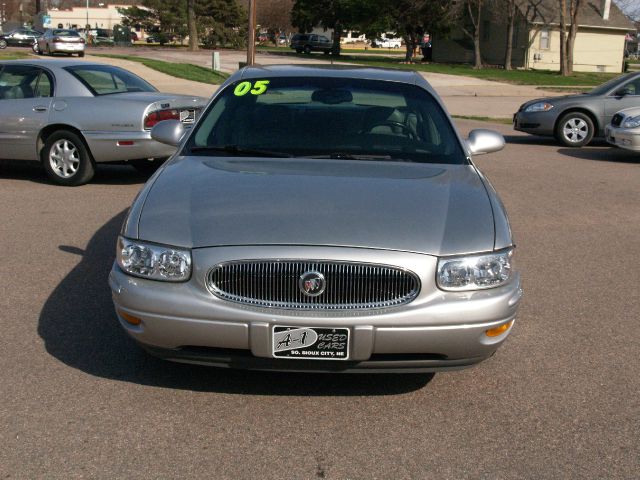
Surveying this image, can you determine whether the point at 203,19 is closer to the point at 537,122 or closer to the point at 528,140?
the point at 528,140

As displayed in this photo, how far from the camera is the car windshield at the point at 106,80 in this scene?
10.3 metres

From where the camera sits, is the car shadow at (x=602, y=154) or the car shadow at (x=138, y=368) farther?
the car shadow at (x=602, y=154)

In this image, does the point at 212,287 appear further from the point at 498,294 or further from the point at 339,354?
the point at 498,294

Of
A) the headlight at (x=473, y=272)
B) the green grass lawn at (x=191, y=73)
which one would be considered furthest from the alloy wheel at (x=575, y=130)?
the green grass lawn at (x=191, y=73)

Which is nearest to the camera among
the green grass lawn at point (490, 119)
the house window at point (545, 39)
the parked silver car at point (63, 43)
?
the green grass lawn at point (490, 119)

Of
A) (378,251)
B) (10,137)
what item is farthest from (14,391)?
(10,137)

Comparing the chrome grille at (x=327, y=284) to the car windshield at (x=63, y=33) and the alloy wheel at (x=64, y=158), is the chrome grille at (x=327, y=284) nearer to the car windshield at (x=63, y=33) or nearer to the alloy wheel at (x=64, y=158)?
the alloy wheel at (x=64, y=158)

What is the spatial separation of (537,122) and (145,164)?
8.37 meters

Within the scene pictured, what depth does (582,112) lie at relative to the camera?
52.1ft

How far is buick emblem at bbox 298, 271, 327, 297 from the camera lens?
3.78 meters

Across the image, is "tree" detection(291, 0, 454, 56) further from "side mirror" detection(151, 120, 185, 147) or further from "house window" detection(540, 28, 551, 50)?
"side mirror" detection(151, 120, 185, 147)

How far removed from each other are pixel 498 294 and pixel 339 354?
805 millimetres

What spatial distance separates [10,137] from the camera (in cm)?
1023

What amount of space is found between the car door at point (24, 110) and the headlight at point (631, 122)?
8.85 meters
